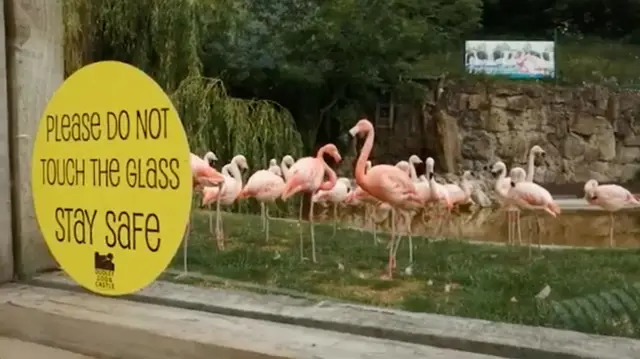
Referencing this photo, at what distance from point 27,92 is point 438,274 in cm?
77

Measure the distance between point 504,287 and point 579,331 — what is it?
1.87 feet

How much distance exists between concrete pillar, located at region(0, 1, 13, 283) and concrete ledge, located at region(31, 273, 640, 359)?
121 millimetres

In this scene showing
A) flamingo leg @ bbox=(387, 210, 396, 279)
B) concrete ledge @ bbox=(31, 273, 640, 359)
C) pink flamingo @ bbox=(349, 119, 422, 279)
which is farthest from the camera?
pink flamingo @ bbox=(349, 119, 422, 279)

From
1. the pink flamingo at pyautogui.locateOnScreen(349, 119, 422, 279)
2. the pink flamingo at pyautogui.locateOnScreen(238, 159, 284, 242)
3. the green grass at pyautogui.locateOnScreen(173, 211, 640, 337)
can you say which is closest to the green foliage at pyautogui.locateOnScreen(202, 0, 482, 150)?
the pink flamingo at pyautogui.locateOnScreen(238, 159, 284, 242)

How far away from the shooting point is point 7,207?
0.90 m

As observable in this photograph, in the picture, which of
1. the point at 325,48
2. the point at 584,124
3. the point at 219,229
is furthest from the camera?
the point at 584,124

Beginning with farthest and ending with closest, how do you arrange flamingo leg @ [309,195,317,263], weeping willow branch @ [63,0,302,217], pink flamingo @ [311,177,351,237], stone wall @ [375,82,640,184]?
stone wall @ [375,82,640,184]
weeping willow branch @ [63,0,302,217]
pink flamingo @ [311,177,351,237]
flamingo leg @ [309,195,317,263]

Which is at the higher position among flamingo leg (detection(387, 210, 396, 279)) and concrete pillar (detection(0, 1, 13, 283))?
concrete pillar (detection(0, 1, 13, 283))

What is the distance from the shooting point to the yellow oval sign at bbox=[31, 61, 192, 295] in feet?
2.40

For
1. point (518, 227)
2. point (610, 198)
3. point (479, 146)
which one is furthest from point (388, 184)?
point (479, 146)

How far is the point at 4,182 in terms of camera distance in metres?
0.90

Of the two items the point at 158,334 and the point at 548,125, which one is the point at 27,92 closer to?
the point at 158,334

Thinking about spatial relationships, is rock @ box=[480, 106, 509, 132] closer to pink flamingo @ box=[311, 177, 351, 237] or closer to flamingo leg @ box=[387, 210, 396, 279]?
pink flamingo @ box=[311, 177, 351, 237]

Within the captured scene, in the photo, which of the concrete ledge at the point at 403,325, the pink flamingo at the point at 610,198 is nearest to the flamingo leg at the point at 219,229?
the concrete ledge at the point at 403,325
